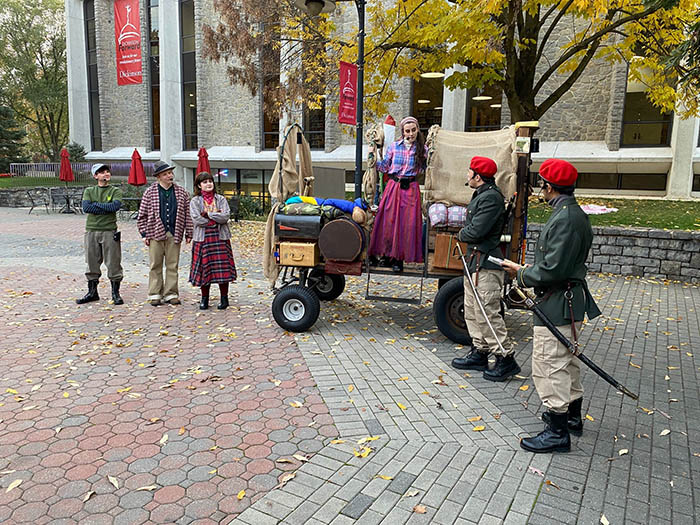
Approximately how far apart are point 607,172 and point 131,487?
738 inches

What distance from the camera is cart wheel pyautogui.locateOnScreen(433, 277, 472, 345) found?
575 cm

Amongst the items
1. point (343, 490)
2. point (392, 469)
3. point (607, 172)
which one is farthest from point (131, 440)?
point (607, 172)

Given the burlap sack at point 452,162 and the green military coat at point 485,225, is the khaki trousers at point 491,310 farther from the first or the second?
the burlap sack at point 452,162

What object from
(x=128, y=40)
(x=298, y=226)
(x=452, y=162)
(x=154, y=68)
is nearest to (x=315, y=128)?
(x=154, y=68)

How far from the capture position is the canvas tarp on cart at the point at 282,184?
20.8 ft

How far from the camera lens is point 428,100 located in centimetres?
2117

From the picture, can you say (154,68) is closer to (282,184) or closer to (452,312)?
(282,184)

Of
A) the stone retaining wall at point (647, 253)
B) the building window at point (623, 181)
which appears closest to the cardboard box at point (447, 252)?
the stone retaining wall at point (647, 253)

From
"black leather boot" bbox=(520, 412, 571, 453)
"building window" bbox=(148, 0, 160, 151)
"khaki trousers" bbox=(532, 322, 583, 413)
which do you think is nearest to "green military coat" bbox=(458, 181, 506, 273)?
"khaki trousers" bbox=(532, 322, 583, 413)

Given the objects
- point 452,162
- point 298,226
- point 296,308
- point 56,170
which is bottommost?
point 296,308

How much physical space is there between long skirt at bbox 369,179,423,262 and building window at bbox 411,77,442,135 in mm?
15860

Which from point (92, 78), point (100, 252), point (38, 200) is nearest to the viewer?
point (100, 252)

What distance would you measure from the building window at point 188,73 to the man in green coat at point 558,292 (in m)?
26.8

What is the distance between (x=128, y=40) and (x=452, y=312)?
30.1 m
